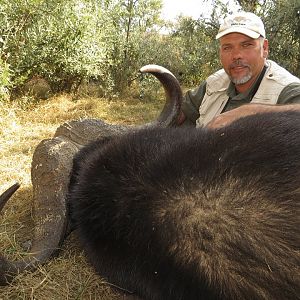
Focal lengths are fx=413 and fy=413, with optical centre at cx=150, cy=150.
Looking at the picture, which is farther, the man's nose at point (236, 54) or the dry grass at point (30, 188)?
the man's nose at point (236, 54)

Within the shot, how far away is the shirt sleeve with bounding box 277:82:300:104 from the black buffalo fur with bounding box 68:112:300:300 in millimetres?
1748

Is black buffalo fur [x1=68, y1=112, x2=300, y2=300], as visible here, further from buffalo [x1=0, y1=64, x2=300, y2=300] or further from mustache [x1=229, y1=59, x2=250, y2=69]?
mustache [x1=229, y1=59, x2=250, y2=69]

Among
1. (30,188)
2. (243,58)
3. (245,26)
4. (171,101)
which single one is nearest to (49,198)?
(171,101)

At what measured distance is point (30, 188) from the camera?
4914mm

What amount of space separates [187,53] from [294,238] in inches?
525

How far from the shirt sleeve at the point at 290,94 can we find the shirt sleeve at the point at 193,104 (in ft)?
3.76

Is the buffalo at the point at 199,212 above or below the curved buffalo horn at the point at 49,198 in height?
above

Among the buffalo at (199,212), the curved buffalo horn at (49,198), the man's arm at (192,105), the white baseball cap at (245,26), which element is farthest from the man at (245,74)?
the buffalo at (199,212)

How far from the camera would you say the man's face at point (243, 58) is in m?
4.09

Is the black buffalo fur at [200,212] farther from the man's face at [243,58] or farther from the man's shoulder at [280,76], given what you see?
the man's face at [243,58]

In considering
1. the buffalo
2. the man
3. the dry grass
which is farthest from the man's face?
the dry grass

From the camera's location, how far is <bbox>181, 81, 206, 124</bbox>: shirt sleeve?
4.72 m

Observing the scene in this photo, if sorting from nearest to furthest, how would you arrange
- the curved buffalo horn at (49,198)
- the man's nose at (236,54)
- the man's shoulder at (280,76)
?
the curved buffalo horn at (49,198), the man's shoulder at (280,76), the man's nose at (236,54)

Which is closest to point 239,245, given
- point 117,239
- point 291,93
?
point 117,239
